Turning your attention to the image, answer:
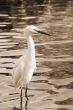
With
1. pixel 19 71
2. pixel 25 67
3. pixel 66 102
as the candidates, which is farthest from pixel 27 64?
pixel 66 102

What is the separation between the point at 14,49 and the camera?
67.6 feet

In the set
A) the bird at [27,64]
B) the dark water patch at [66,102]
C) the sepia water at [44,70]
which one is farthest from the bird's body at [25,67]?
the dark water patch at [66,102]

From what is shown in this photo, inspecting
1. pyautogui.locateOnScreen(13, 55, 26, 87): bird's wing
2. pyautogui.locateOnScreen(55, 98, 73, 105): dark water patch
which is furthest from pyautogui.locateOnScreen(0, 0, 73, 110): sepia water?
pyautogui.locateOnScreen(13, 55, 26, 87): bird's wing

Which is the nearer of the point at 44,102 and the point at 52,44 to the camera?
the point at 44,102

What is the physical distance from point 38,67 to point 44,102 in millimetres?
4693

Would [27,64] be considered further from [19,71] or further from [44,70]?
[44,70]

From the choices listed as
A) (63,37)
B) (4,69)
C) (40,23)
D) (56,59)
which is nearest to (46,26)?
(40,23)

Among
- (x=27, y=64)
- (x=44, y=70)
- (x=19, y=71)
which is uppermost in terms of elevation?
(x=27, y=64)

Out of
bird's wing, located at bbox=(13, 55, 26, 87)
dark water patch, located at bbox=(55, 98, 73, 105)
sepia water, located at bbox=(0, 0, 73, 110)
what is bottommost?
sepia water, located at bbox=(0, 0, 73, 110)

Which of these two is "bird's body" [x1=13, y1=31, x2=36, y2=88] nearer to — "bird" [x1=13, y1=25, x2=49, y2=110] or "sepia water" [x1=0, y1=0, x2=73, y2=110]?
"bird" [x1=13, y1=25, x2=49, y2=110]

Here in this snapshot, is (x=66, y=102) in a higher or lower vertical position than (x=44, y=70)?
higher

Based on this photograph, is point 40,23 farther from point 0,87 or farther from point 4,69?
point 0,87

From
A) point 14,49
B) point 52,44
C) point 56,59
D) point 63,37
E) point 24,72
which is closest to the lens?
point 24,72

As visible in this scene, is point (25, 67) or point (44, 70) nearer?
point (25, 67)
